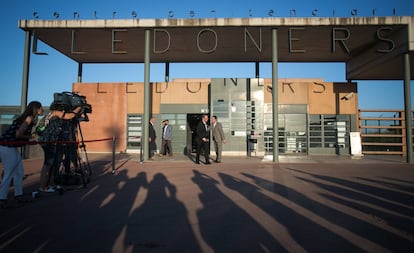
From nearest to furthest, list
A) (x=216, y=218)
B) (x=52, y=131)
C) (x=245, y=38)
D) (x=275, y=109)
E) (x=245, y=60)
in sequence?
1. (x=216, y=218)
2. (x=52, y=131)
3. (x=275, y=109)
4. (x=245, y=38)
5. (x=245, y=60)

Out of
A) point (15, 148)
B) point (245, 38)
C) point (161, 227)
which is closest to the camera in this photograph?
point (161, 227)

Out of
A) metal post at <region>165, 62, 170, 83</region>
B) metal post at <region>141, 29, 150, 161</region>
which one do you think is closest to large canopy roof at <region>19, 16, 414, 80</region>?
metal post at <region>165, 62, 170, 83</region>

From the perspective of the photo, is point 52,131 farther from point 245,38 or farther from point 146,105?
point 245,38

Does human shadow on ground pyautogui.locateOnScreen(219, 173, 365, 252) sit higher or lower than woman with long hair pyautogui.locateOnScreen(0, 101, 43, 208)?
lower

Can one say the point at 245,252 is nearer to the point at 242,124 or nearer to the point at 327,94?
the point at 242,124

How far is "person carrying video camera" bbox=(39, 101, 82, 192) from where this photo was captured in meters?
5.13

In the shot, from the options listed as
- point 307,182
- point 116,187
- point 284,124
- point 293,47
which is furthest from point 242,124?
point 116,187

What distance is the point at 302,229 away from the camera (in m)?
3.31

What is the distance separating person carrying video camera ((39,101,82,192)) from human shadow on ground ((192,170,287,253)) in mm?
3050

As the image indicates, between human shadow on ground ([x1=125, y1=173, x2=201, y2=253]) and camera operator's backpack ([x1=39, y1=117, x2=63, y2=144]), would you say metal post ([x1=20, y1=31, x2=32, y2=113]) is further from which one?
human shadow on ground ([x1=125, y1=173, x2=201, y2=253])

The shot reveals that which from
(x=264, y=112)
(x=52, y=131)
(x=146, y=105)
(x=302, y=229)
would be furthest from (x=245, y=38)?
(x=302, y=229)

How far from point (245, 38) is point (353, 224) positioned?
9404 millimetres

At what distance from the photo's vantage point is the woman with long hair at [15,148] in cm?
430

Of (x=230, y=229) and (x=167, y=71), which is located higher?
(x=167, y=71)
